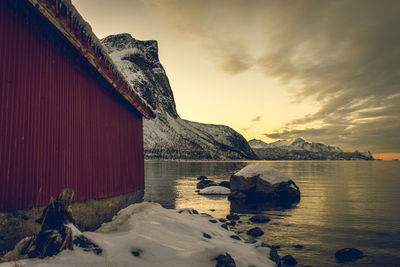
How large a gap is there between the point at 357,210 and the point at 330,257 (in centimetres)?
946

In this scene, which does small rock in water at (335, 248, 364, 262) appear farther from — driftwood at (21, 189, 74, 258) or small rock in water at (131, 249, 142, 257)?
driftwood at (21, 189, 74, 258)

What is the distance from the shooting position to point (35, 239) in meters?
4.08

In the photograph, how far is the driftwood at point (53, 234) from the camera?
3.92 metres

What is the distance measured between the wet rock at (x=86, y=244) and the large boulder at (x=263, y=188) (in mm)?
13224

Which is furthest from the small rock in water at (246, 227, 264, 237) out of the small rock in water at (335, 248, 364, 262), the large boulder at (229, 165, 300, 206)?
the large boulder at (229, 165, 300, 206)

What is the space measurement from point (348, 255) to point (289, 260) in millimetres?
1848

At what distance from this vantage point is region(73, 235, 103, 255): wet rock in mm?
4324

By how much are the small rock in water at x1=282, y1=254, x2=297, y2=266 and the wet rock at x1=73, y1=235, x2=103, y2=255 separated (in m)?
4.86

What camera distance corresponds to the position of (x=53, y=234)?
4043 mm

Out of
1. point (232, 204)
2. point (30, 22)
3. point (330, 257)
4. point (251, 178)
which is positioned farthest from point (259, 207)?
point (30, 22)

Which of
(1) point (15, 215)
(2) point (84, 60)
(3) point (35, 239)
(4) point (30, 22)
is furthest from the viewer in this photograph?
(2) point (84, 60)

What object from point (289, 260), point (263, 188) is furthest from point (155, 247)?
point (263, 188)

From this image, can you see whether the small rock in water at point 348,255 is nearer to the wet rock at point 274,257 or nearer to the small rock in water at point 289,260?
the small rock in water at point 289,260

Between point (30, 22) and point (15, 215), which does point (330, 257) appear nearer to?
point (15, 215)
